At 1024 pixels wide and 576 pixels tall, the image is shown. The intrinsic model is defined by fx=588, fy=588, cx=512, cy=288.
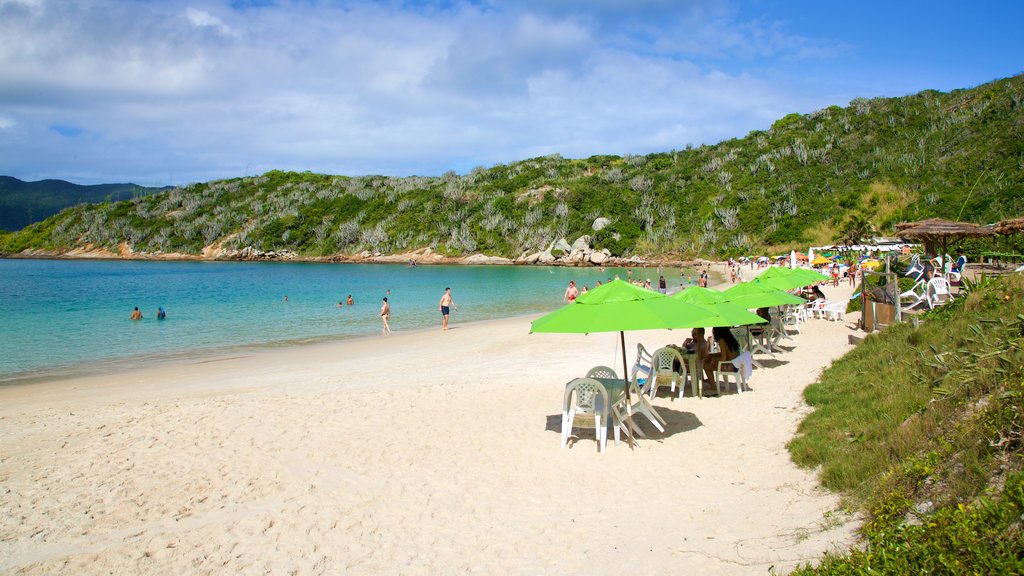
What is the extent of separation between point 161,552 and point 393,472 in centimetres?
224

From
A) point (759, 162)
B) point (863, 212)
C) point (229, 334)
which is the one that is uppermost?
point (759, 162)

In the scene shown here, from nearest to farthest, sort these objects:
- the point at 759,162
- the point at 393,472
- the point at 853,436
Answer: the point at 853,436 → the point at 393,472 → the point at 759,162

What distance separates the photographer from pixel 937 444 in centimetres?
409

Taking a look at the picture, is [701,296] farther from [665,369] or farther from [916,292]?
[916,292]

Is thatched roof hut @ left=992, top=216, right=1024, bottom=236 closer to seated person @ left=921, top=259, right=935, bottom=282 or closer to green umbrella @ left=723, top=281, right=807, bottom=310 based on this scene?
seated person @ left=921, top=259, right=935, bottom=282

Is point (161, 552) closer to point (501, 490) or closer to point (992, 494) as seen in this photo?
point (501, 490)

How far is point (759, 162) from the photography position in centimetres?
7006

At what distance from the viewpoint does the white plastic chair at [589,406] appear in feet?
22.9

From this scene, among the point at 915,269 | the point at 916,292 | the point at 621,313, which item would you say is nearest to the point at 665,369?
the point at 621,313

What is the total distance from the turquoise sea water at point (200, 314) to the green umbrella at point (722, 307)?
45.7 ft

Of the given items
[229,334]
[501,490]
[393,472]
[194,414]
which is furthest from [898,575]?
[229,334]

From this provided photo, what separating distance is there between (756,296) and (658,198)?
2583 inches

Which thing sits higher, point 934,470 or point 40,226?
point 40,226

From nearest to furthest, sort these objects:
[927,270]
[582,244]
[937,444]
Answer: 1. [937,444]
2. [927,270]
3. [582,244]
